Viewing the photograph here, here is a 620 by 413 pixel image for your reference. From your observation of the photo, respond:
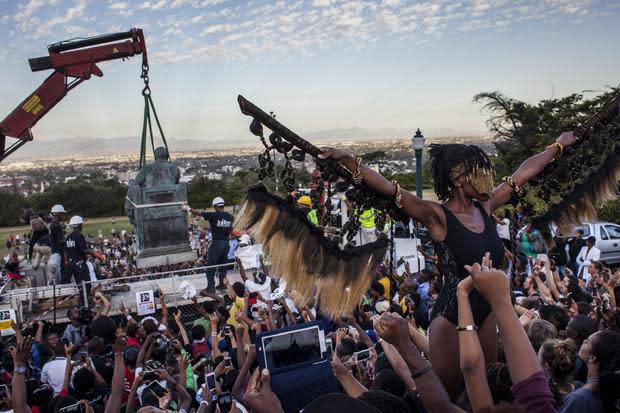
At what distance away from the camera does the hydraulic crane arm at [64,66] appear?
40.2 feet

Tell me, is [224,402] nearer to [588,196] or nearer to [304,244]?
[304,244]

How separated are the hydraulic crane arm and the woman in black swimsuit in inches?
418

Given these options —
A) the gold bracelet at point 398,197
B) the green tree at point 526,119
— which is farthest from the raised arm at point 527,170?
the green tree at point 526,119

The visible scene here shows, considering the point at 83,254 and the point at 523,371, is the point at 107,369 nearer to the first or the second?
the point at 523,371

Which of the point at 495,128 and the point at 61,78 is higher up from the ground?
the point at 61,78

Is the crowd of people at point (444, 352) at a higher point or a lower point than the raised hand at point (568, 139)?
lower

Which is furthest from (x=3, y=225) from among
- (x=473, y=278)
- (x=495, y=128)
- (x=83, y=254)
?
(x=473, y=278)

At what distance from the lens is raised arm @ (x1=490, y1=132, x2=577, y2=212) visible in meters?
3.09

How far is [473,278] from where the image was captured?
79.2 inches

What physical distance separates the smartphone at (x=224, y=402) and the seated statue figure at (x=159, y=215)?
8.72 meters

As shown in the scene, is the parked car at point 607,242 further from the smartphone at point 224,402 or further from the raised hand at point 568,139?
the smartphone at point 224,402

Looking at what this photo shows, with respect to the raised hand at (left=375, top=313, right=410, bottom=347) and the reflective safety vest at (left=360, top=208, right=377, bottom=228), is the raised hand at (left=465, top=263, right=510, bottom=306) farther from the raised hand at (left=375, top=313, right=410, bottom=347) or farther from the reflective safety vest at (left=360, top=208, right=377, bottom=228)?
the reflective safety vest at (left=360, top=208, right=377, bottom=228)

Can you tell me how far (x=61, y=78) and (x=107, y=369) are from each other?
932 cm

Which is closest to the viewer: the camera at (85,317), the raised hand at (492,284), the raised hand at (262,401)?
the raised hand at (492,284)
